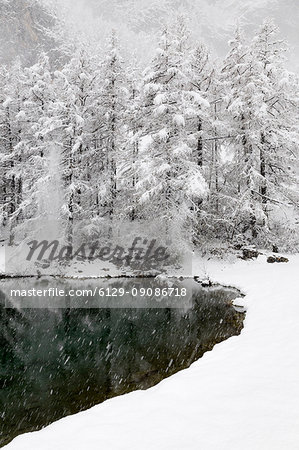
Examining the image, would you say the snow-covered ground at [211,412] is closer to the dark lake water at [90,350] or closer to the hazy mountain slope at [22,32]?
the dark lake water at [90,350]

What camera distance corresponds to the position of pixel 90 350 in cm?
1174

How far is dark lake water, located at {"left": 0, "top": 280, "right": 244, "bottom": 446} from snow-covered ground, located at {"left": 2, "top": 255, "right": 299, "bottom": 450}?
1795 millimetres

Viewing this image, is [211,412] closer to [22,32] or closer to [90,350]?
[90,350]

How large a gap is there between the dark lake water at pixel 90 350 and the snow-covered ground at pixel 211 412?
1.80 metres

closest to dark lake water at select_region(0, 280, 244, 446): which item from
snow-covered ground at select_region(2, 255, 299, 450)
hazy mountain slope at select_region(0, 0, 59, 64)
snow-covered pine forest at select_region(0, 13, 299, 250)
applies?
snow-covered ground at select_region(2, 255, 299, 450)

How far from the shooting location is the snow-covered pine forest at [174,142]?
20859 millimetres

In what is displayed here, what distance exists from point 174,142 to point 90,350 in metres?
13.6

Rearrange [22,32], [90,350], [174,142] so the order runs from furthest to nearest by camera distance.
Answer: [22,32] < [174,142] < [90,350]

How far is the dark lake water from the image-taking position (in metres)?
8.61

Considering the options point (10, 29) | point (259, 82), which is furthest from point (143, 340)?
point (10, 29)

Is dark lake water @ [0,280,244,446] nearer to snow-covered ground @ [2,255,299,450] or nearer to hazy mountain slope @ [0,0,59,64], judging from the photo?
snow-covered ground @ [2,255,299,450]

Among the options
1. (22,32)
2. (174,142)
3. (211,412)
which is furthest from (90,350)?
(22,32)

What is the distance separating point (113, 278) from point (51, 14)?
117 meters

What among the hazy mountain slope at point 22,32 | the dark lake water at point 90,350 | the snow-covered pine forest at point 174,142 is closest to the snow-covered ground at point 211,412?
the dark lake water at point 90,350
